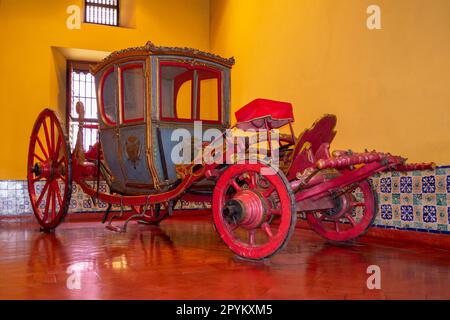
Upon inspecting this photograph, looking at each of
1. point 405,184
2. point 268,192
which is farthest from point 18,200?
point 405,184

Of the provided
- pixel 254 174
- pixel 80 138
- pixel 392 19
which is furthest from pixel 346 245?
pixel 80 138

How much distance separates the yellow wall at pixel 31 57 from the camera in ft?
21.0

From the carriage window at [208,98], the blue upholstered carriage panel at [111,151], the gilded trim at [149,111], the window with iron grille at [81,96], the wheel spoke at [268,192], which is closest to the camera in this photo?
the wheel spoke at [268,192]

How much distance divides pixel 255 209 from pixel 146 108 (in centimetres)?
139

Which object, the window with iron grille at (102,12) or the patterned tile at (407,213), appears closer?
the patterned tile at (407,213)

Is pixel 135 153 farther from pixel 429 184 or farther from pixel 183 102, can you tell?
pixel 429 184

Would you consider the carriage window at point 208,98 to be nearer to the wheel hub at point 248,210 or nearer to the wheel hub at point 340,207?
the wheel hub at point 340,207

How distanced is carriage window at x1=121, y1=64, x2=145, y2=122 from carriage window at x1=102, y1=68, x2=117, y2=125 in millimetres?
144

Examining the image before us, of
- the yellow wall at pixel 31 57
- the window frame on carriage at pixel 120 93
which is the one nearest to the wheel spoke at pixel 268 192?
the window frame on carriage at pixel 120 93

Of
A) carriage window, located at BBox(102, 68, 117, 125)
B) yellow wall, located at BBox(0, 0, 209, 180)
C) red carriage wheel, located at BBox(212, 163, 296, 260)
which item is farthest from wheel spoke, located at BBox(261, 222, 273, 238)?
yellow wall, located at BBox(0, 0, 209, 180)

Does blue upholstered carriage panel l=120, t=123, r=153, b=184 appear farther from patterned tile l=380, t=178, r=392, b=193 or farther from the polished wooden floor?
patterned tile l=380, t=178, r=392, b=193
